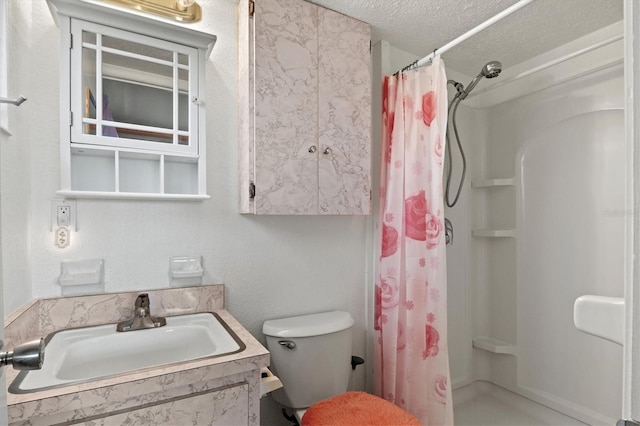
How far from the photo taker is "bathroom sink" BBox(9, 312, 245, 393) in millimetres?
1026

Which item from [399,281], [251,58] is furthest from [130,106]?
[399,281]

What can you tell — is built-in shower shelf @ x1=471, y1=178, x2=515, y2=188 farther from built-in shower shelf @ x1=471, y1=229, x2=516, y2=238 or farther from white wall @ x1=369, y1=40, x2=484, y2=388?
built-in shower shelf @ x1=471, y1=229, x2=516, y2=238

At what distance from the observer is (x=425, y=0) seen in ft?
4.98

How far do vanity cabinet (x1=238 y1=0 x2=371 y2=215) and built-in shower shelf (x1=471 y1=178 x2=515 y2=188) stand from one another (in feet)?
3.90

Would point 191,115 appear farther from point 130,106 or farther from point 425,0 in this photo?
point 425,0

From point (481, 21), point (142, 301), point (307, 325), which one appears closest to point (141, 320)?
point (142, 301)

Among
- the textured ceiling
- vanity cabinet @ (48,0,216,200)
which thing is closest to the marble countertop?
vanity cabinet @ (48,0,216,200)

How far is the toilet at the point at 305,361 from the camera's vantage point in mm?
1445

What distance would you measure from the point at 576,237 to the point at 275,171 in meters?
1.84

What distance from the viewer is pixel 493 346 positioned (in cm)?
225

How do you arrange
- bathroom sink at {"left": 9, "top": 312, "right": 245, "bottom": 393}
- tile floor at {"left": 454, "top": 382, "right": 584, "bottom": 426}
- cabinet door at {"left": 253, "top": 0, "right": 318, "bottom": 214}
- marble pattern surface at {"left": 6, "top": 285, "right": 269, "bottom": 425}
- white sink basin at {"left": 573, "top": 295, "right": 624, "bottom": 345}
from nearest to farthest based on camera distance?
1. white sink basin at {"left": 573, "top": 295, "right": 624, "bottom": 345}
2. marble pattern surface at {"left": 6, "top": 285, "right": 269, "bottom": 425}
3. bathroom sink at {"left": 9, "top": 312, "right": 245, "bottom": 393}
4. cabinet door at {"left": 253, "top": 0, "right": 318, "bottom": 214}
5. tile floor at {"left": 454, "top": 382, "right": 584, "bottom": 426}

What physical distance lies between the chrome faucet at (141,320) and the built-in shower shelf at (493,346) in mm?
2119

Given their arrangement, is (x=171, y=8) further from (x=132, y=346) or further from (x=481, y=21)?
(x=481, y=21)

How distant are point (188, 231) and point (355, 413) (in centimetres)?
104
